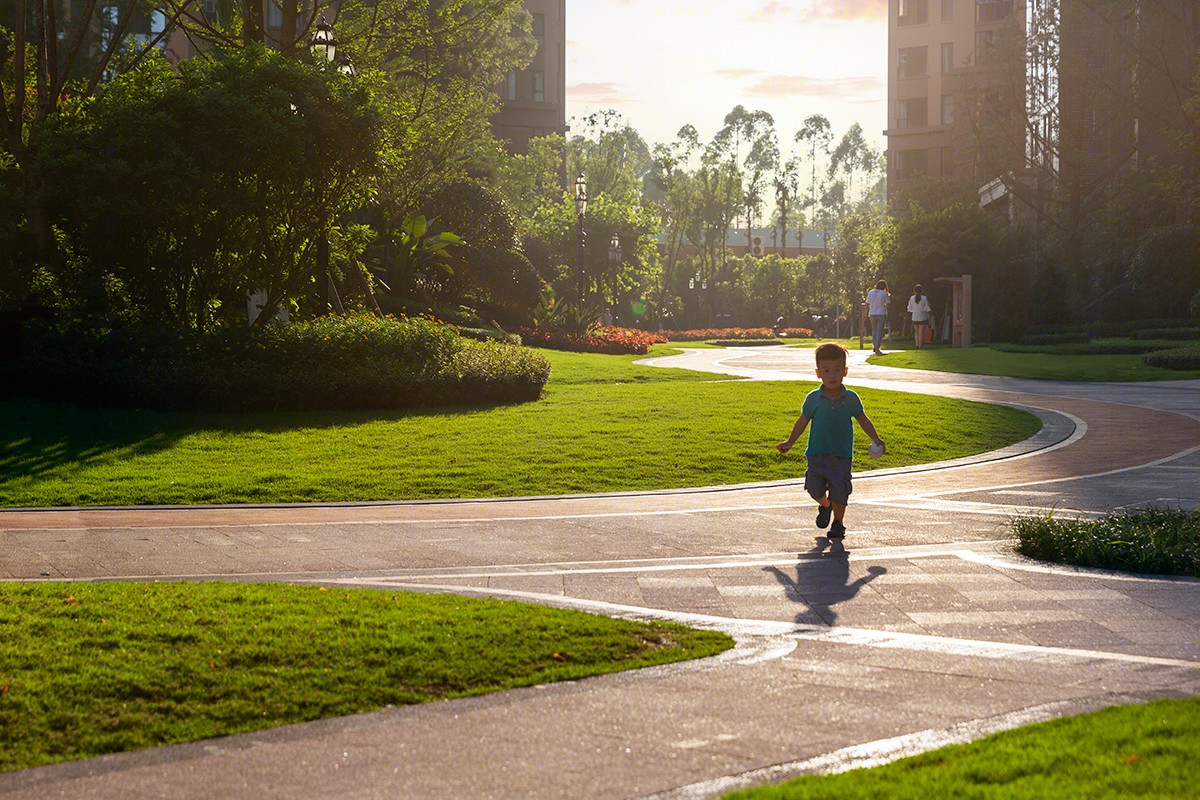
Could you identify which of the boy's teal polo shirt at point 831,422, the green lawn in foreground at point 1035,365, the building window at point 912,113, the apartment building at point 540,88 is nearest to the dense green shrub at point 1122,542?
the boy's teal polo shirt at point 831,422

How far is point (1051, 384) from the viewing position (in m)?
23.6

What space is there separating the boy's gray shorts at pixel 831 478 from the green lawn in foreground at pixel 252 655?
3.30 metres

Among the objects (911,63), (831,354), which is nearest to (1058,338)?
(831,354)

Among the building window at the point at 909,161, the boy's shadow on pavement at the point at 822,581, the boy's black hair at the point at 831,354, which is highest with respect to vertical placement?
the building window at the point at 909,161

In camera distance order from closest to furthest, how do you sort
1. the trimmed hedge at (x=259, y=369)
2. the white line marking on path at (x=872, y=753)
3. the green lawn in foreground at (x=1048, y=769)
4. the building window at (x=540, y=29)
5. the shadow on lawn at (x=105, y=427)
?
the green lawn in foreground at (x=1048, y=769)
the white line marking on path at (x=872, y=753)
the shadow on lawn at (x=105, y=427)
the trimmed hedge at (x=259, y=369)
the building window at (x=540, y=29)

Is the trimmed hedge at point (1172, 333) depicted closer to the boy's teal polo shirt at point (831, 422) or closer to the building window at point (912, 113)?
the boy's teal polo shirt at point (831, 422)

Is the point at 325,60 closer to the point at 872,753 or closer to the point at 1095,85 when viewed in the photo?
the point at 872,753

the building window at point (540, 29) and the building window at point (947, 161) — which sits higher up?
the building window at point (540, 29)

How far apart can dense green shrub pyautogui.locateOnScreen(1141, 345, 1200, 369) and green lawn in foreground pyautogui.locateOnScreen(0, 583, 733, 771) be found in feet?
68.0

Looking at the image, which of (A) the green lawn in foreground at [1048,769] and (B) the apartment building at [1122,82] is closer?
(A) the green lawn in foreground at [1048,769]

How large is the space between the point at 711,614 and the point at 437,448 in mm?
8285

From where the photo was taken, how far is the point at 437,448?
578 inches

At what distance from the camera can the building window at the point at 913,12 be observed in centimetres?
8412

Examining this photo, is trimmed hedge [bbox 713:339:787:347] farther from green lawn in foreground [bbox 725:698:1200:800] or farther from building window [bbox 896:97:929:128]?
green lawn in foreground [bbox 725:698:1200:800]
